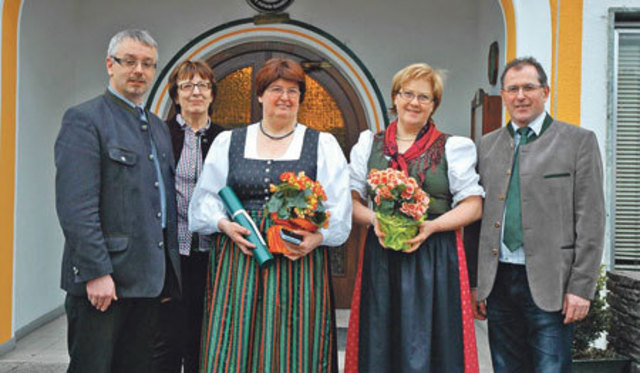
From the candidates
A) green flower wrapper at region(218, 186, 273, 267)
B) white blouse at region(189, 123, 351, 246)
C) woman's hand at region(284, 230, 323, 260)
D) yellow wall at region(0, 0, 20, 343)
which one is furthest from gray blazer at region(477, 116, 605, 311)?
yellow wall at region(0, 0, 20, 343)

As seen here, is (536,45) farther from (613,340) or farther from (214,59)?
(214,59)

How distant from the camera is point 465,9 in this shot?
5.56 meters

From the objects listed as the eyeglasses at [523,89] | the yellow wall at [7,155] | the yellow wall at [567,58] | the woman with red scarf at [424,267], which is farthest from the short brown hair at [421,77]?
the yellow wall at [7,155]

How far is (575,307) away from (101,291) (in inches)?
75.9

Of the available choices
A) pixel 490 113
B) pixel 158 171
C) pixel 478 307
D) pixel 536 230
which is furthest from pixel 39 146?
pixel 536 230

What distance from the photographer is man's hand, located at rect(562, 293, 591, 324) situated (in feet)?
8.23

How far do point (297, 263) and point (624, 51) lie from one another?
3.19 metres

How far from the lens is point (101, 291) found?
2.28 metres

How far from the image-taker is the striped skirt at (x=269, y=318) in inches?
98.3

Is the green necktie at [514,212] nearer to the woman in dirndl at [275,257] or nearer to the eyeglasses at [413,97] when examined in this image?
the eyeglasses at [413,97]

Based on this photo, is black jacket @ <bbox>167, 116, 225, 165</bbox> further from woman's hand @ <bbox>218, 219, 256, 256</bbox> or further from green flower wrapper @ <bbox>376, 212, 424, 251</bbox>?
green flower wrapper @ <bbox>376, 212, 424, 251</bbox>

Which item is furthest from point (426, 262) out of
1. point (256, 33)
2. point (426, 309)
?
point (256, 33)

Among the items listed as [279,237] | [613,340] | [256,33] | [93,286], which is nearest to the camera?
[93,286]

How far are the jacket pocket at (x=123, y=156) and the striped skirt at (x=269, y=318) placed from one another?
0.56m
